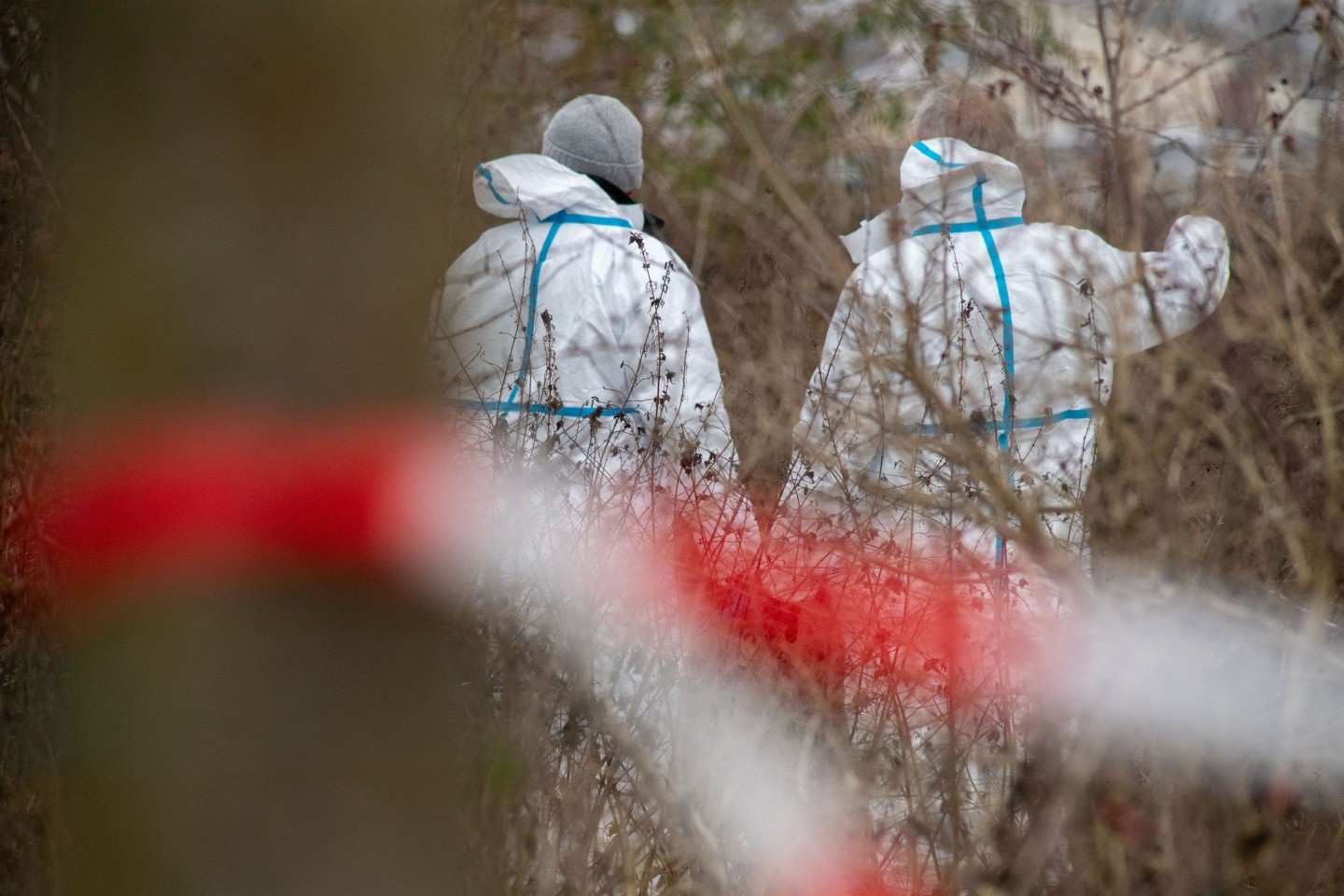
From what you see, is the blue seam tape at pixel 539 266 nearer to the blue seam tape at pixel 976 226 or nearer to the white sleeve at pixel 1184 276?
the blue seam tape at pixel 976 226

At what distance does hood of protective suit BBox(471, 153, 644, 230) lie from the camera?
3.70 metres

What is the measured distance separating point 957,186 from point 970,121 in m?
0.22

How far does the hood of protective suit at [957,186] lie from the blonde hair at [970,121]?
6cm

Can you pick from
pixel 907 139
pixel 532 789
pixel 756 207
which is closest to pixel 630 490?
pixel 532 789

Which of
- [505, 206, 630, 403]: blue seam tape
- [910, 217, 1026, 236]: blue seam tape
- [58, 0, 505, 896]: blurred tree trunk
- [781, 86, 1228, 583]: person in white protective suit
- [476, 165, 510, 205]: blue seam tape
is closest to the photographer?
[58, 0, 505, 896]: blurred tree trunk

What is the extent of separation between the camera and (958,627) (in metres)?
2.59

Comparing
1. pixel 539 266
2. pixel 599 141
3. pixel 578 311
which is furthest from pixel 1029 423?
pixel 599 141

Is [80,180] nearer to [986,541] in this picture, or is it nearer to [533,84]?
[986,541]

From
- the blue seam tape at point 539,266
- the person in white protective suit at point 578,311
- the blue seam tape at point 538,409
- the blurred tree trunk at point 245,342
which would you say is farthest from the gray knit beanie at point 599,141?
the blurred tree trunk at point 245,342

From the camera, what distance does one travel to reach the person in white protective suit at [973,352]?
2807mm

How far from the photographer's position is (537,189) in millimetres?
3697

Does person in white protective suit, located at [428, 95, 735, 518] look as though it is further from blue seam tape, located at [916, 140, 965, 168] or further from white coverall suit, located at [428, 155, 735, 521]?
blue seam tape, located at [916, 140, 965, 168]

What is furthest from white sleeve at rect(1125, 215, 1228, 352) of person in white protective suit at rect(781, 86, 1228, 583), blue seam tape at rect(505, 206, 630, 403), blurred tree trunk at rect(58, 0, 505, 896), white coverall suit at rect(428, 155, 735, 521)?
blurred tree trunk at rect(58, 0, 505, 896)

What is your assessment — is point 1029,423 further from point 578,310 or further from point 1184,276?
point 578,310
